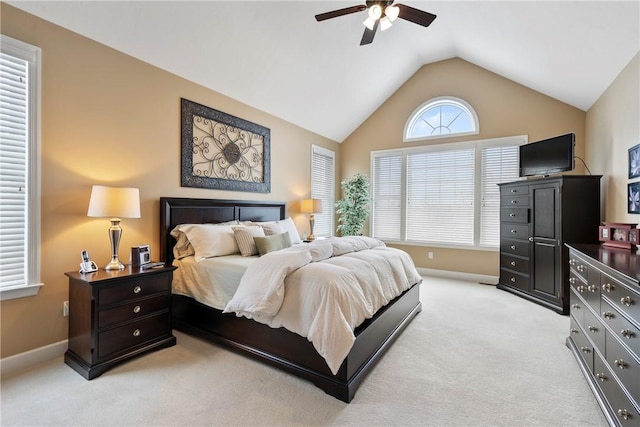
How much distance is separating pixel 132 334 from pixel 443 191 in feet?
16.9

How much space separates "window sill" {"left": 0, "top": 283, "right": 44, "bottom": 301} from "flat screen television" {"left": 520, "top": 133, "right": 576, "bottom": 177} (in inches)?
224

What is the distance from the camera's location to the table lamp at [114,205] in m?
2.46

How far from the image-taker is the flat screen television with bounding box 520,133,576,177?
12.4 feet

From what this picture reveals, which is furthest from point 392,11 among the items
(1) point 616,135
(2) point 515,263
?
(2) point 515,263

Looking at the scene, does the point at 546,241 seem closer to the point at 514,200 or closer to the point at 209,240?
the point at 514,200

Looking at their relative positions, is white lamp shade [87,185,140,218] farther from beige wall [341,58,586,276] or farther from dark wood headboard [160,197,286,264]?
beige wall [341,58,586,276]

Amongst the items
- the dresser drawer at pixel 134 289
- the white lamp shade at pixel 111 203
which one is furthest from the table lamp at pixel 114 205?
the dresser drawer at pixel 134 289

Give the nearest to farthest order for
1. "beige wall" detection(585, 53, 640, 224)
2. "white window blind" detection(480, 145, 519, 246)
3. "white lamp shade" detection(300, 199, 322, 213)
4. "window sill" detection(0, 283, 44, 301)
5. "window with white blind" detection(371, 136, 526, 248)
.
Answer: "window sill" detection(0, 283, 44, 301), "beige wall" detection(585, 53, 640, 224), "white window blind" detection(480, 145, 519, 246), "window with white blind" detection(371, 136, 526, 248), "white lamp shade" detection(300, 199, 322, 213)

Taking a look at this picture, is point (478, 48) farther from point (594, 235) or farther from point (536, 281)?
point (536, 281)

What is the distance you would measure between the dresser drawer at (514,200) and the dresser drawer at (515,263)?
79 centimetres

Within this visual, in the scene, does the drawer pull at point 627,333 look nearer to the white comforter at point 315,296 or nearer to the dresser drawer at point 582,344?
the dresser drawer at point 582,344

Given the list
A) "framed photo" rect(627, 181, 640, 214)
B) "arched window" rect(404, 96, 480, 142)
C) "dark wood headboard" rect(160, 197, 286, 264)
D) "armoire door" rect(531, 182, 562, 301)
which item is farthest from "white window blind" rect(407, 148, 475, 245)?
"dark wood headboard" rect(160, 197, 286, 264)

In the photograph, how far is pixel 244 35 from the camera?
11.2ft

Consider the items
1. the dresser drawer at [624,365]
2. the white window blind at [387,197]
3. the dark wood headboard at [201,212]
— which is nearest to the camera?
the dresser drawer at [624,365]
